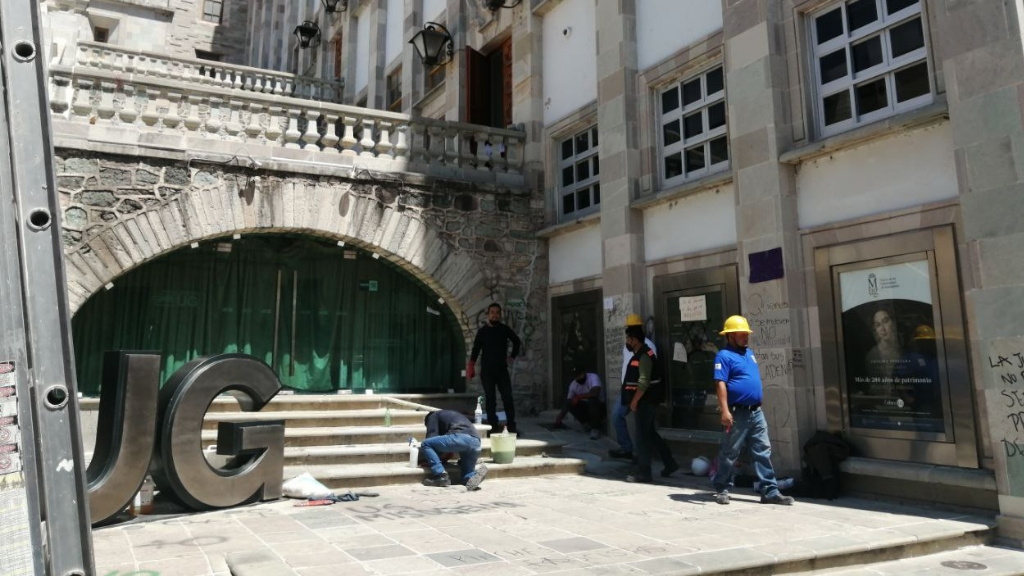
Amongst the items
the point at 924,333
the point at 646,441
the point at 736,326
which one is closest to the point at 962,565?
the point at 924,333

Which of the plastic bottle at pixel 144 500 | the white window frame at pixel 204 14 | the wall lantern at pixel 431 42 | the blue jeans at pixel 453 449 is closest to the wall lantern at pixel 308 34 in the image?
the white window frame at pixel 204 14

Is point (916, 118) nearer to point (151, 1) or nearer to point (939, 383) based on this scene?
point (939, 383)

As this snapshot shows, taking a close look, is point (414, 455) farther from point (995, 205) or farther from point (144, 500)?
point (995, 205)

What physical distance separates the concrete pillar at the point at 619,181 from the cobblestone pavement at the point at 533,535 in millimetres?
3305

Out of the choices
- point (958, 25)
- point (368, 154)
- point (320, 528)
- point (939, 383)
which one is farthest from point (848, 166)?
point (368, 154)

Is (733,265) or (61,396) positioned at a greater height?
(733,265)

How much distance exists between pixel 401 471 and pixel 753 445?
3510 mm

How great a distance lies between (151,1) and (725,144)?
828 inches

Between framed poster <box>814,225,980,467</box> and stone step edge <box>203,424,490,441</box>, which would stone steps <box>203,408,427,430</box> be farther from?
framed poster <box>814,225,980,467</box>

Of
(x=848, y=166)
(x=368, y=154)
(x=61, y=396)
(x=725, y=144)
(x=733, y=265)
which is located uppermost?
(x=368, y=154)

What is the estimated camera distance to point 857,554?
470 centimetres

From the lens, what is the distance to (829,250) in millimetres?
7102

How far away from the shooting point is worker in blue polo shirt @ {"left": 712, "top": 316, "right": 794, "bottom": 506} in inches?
246

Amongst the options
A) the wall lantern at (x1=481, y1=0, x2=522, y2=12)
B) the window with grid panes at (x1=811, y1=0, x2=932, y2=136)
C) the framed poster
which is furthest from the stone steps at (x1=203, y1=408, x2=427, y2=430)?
the wall lantern at (x1=481, y1=0, x2=522, y2=12)
